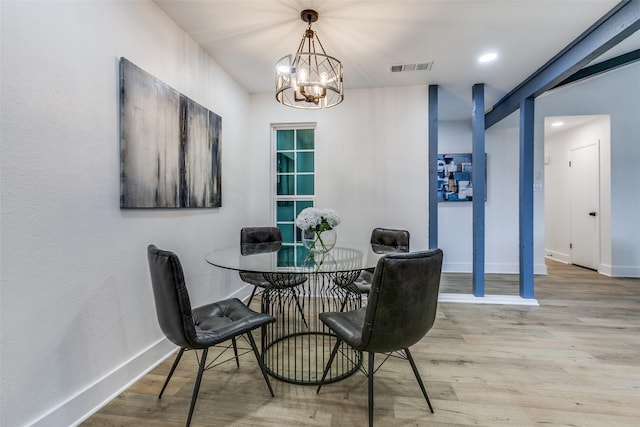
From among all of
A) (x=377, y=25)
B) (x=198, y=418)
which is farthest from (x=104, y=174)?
(x=377, y=25)

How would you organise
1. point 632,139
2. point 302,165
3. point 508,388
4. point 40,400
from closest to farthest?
point 40,400 < point 508,388 < point 302,165 < point 632,139

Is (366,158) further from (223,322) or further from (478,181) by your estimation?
(223,322)

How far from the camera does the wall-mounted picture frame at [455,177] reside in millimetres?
4801

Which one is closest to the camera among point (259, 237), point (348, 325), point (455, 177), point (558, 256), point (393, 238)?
point (348, 325)

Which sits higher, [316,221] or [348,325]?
[316,221]

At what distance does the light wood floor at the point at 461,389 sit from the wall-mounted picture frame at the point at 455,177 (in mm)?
2476

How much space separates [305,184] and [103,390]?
2.80m

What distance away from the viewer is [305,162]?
3.85m

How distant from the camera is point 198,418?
156cm

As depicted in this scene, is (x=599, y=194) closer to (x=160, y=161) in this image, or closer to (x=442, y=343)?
(x=442, y=343)

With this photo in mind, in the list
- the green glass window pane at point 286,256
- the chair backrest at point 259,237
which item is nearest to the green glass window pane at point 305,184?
the chair backrest at point 259,237

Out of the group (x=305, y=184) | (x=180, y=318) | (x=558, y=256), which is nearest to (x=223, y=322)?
(x=180, y=318)

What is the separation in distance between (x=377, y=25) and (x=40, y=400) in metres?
3.12

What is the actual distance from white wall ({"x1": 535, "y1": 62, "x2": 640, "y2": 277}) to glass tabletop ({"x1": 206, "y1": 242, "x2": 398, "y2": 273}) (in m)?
4.41
